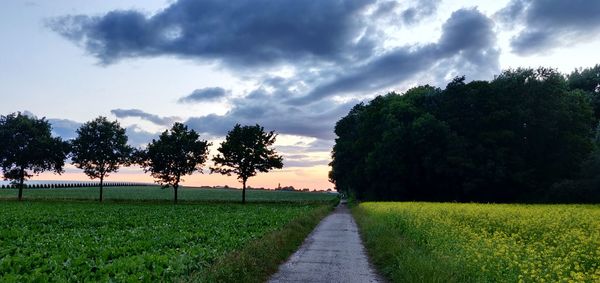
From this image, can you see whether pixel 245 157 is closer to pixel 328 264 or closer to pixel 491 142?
pixel 491 142

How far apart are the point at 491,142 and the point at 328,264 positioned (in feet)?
144

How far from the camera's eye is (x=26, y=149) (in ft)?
216

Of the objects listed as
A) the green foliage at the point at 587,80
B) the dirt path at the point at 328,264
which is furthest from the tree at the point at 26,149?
the green foliage at the point at 587,80

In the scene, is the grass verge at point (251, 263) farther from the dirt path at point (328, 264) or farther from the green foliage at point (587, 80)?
the green foliage at point (587, 80)

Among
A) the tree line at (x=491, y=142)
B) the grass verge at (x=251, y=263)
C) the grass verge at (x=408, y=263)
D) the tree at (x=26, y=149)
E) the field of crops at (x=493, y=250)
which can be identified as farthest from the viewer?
the tree at (x=26, y=149)

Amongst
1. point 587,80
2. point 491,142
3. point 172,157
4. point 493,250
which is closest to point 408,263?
point 493,250

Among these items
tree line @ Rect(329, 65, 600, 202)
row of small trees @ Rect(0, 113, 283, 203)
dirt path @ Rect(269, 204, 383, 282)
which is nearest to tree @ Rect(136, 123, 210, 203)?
row of small trees @ Rect(0, 113, 283, 203)

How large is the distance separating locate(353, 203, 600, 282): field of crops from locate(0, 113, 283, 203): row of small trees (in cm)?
5018

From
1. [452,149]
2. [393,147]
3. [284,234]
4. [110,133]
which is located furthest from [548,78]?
[110,133]

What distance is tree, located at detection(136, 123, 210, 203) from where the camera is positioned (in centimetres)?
6956

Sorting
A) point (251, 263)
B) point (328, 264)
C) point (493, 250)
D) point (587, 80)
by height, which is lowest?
point (328, 264)

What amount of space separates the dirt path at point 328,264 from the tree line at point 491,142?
115ft

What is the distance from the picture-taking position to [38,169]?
67.6 metres

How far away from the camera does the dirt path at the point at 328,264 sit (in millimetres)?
12938
